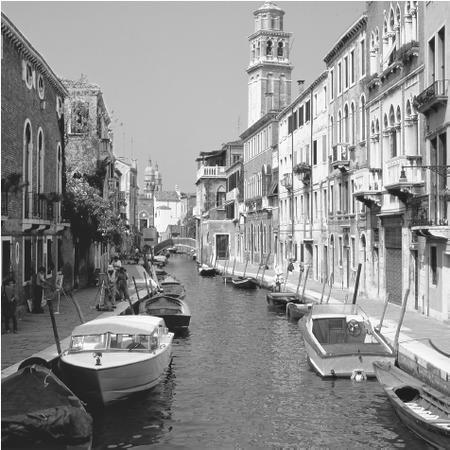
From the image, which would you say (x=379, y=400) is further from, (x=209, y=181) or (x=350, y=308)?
(x=209, y=181)

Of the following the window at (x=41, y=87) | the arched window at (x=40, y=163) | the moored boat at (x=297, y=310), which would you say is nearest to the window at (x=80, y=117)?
the arched window at (x=40, y=163)

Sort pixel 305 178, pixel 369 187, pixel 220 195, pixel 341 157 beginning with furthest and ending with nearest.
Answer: pixel 220 195
pixel 305 178
pixel 341 157
pixel 369 187

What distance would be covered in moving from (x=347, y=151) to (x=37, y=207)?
39.0 ft

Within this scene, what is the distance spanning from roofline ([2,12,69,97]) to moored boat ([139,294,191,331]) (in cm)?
760

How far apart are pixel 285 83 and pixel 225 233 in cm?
1411

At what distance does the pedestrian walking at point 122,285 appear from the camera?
23197 millimetres

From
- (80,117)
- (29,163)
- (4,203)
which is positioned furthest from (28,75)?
(80,117)

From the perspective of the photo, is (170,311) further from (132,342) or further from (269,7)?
(269,7)

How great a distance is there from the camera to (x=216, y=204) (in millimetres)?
68438

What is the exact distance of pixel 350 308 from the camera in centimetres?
1501

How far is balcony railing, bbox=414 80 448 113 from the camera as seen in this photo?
16.2m

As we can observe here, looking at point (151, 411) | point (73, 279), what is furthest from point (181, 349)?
point (73, 279)

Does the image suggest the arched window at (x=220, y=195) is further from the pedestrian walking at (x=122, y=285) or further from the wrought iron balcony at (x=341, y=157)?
the pedestrian walking at (x=122, y=285)

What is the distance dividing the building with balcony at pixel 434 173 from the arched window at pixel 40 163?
35.3 feet
